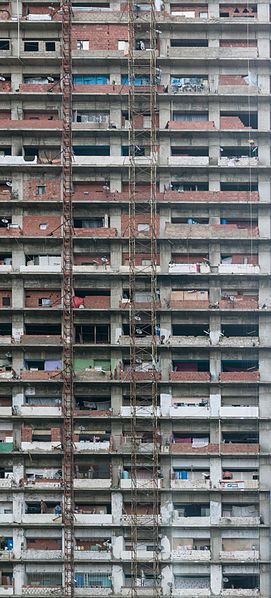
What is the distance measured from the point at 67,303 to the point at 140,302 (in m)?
4.92

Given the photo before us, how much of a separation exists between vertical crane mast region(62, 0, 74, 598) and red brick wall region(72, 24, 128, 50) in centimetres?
128

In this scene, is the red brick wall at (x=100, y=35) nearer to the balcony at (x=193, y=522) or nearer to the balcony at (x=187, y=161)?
the balcony at (x=187, y=161)

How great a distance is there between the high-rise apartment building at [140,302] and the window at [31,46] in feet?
0.47

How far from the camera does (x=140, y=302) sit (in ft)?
169

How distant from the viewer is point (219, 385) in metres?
50.7

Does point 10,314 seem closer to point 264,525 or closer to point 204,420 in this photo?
point 204,420

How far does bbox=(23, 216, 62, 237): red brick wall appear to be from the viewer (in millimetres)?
52344

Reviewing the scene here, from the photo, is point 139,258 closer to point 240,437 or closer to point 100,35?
point 240,437

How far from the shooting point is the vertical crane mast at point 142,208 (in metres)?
49.7

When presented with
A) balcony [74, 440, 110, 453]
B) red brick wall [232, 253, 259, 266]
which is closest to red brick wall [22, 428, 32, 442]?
balcony [74, 440, 110, 453]

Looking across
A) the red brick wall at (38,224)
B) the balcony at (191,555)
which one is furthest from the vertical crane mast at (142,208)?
the red brick wall at (38,224)

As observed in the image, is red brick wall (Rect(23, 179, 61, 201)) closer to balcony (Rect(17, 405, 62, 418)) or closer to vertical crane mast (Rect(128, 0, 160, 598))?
vertical crane mast (Rect(128, 0, 160, 598))

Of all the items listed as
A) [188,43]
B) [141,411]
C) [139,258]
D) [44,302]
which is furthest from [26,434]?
[188,43]

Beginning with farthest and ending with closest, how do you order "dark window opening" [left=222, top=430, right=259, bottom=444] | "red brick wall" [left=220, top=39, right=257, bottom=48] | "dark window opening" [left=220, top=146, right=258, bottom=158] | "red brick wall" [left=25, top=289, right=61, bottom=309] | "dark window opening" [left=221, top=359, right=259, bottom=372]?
"red brick wall" [left=220, top=39, right=257, bottom=48] < "dark window opening" [left=220, top=146, right=258, bottom=158] < "red brick wall" [left=25, top=289, right=61, bottom=309] < "dark window opening" [left=221, top=359, right=259, bottom=372] < "dark window opening" [left=222, top=430, right=259, bottom=444]
